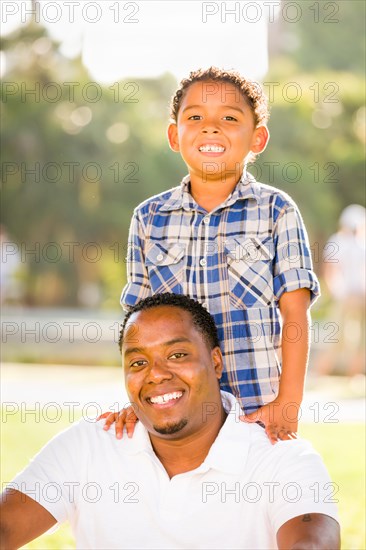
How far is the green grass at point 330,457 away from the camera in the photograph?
4438 millimetres

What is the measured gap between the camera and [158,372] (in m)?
2.93

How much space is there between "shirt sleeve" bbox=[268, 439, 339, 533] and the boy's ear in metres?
1.25

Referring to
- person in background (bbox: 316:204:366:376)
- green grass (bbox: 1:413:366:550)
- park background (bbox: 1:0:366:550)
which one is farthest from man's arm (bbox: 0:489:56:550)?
park background (bbox: 1:0:366:550)

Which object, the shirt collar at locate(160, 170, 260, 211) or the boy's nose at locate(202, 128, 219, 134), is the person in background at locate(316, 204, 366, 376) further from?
the boy's nose at locate(202, 128, 219, 134)

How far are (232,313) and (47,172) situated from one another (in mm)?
18957

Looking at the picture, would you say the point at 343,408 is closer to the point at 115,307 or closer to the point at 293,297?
the point at 293,297

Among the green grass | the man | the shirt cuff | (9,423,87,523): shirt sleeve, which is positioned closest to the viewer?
the man

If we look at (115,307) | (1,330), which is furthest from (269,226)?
(115,307)

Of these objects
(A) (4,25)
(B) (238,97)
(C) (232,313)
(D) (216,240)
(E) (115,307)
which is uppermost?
Result: (A) (4,25)

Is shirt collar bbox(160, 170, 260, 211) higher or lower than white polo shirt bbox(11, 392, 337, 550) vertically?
higher

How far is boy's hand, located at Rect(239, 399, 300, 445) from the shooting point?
9.93 feet

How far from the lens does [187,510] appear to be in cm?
279

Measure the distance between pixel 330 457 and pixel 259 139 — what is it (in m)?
3.24

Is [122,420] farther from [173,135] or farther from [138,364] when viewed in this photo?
[173,135]
